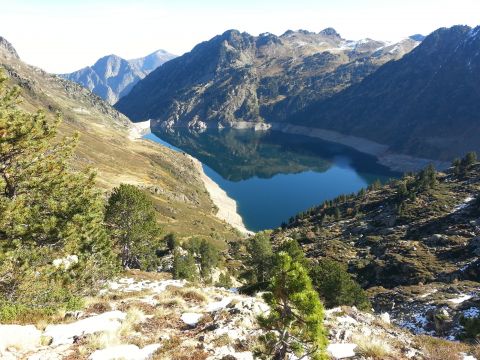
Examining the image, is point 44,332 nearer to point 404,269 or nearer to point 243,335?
point 243,335

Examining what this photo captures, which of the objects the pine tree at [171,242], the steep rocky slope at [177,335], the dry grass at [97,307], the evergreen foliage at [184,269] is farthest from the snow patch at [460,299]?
the pine tree at [171,242]

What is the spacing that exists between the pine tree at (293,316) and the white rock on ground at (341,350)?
1.81m

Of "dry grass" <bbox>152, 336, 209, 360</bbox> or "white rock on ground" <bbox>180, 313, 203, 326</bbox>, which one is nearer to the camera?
"dry grass" <bbox>152, 336, 209, 360</bbox>

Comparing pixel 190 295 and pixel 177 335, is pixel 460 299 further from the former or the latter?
pixel 177 335

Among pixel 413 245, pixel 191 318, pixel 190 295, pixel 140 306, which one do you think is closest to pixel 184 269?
pixel 190 295

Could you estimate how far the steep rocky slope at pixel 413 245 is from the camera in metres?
43.2

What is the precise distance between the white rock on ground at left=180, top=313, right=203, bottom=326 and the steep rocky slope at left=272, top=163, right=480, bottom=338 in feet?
76.3

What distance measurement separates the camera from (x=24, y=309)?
1681 cm

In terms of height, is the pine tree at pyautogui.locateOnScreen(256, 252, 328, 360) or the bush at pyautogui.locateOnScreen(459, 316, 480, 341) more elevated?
the pine tree at pyautogui.locateOnScreen(256, 252, 328, 360)

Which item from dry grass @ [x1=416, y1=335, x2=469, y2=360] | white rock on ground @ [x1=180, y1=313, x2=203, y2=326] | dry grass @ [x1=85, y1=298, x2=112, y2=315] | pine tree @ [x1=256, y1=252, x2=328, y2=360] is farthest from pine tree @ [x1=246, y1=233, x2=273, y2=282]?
pine tree @ [x1=256, y1=252, x2=328, y2=360]

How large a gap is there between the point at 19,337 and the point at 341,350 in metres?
11.6

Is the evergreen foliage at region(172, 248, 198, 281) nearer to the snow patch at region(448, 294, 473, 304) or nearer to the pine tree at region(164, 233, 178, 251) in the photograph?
the pine tree at region(164, 233, 178, 251)

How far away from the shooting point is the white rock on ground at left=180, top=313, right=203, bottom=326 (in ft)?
59.7

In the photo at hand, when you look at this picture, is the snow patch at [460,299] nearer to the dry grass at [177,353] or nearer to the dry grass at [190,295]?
the dry grass at [190,295]
